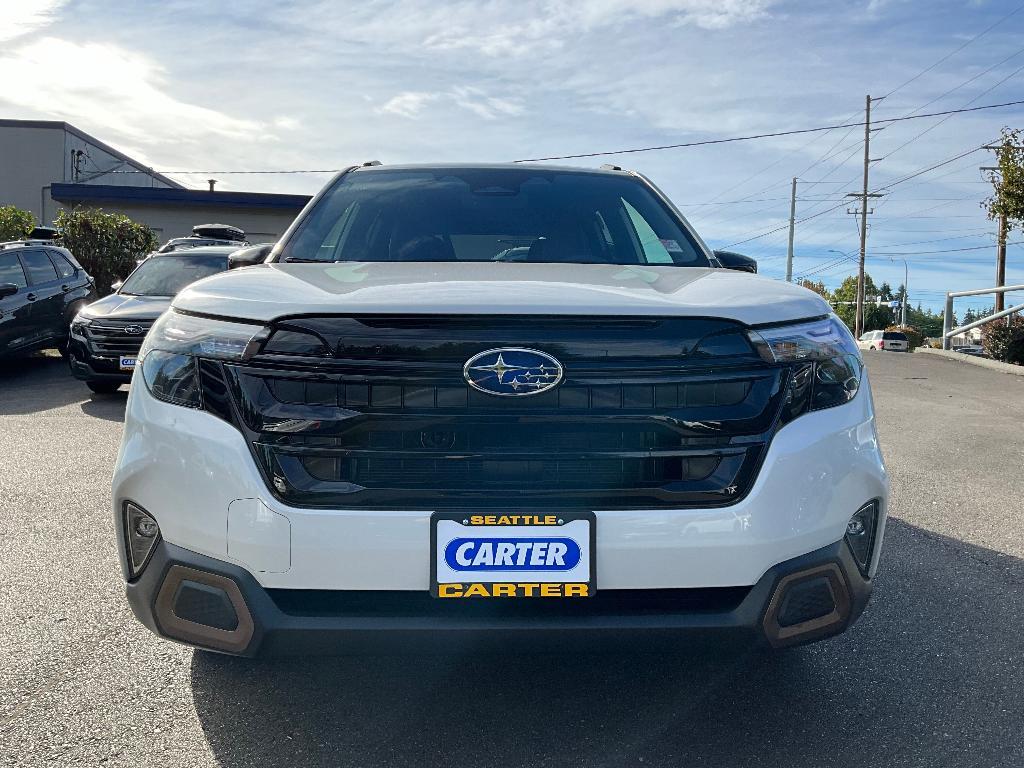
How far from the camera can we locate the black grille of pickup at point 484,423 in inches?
90.9

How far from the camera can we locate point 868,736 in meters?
2.67

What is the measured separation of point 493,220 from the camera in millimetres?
4008

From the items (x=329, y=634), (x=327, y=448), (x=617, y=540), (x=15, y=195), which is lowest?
(x=329, y=634)

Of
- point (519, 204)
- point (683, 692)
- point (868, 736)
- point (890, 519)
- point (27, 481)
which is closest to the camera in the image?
point (868, 736)

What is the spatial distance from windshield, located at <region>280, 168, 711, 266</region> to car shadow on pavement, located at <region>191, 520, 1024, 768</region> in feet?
4.80

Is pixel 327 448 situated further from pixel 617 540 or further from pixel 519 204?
pixel 519 204

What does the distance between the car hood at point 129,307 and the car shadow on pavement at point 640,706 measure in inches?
312

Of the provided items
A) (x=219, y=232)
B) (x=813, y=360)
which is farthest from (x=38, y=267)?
(x=813, y=360)

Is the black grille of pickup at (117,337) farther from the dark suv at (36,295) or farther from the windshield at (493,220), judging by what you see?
the windshield at (493,220)

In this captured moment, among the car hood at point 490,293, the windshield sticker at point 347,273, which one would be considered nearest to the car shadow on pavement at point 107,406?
the windshield sticker at point 347,273

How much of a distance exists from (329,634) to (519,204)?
2286 millimetres

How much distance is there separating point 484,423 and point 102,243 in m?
20.7

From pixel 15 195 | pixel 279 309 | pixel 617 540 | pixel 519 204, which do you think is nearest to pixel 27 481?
pixel 519 204

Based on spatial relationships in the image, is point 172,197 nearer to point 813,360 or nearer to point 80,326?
point 80,326
